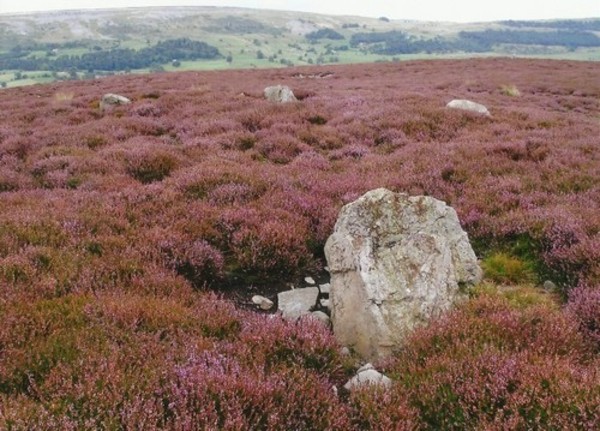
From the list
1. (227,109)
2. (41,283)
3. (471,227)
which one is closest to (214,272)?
(41,283)

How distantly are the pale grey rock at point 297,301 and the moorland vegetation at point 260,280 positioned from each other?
48cm

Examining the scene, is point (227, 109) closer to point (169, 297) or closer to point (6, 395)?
point (169, 297)

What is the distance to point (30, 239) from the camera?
6352mm

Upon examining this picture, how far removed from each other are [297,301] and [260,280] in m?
0.73

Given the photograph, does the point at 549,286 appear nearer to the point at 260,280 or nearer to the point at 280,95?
the point at 260,280

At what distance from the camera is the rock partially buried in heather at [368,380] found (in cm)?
416

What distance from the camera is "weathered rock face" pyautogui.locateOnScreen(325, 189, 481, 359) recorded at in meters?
5.11

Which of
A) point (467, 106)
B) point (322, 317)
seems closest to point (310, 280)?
point (322, 317)

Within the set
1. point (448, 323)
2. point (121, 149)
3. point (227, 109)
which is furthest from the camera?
point (227, 109)

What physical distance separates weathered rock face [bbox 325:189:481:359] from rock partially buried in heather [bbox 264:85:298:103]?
14423 millimetres

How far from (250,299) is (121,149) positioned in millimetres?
6899

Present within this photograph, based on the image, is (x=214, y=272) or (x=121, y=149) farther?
(x=121, y=149)

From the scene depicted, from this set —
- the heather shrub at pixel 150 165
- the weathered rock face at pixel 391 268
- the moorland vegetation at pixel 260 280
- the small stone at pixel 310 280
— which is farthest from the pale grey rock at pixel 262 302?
the heather shrub at pixel 150 165

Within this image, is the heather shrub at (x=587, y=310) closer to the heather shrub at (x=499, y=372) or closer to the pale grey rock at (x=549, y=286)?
the heather shrub at (x=499, y=372)
